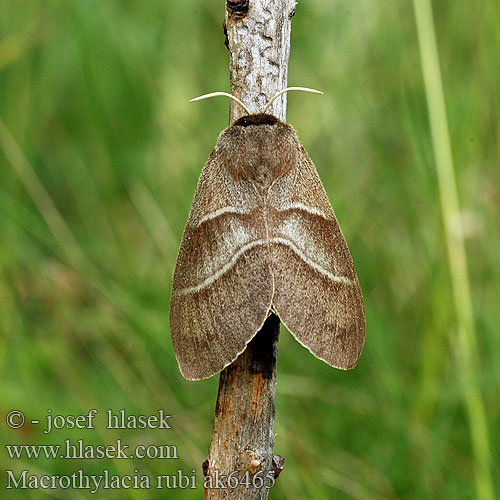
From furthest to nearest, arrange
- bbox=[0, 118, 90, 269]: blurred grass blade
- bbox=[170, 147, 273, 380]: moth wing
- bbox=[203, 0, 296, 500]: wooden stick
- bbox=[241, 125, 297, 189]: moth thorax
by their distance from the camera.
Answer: bbox=[0, 118, 90, 269]: blurred grass blade → bbox=[241, 125, 297, 189]: moth thorax → bbox=[170, 147, 273, 380]: moth wing → bbox=[203, 0, 296, 500]: wooden stick

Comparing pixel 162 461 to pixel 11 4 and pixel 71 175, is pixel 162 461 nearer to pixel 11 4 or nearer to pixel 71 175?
pixel 71 175

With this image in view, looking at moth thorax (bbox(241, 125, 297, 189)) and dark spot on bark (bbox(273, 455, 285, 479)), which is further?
moth thorax (bbox(241, 125, 297, 189))

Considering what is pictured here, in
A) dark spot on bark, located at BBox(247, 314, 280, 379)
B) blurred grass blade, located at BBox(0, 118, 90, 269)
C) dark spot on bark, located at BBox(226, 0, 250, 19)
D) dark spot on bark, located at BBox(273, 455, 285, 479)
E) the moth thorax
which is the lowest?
dark spot on bark, located at BBox(273, 455, 285, 479)

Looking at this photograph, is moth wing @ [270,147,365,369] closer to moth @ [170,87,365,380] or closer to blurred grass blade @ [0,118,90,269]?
moth @ [170,87,365,380]

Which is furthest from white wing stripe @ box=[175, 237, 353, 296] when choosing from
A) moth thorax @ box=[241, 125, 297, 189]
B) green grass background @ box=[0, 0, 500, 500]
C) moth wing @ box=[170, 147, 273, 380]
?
green grass background @ box=[0, 0, 500, 500]

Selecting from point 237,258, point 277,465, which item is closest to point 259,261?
point 237,258

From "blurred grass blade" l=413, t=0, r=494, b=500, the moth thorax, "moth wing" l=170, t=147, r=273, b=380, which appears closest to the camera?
"moth wing" l=170, t=147, r=273, b=380

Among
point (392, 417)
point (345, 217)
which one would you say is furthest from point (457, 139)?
point (392, 417)
